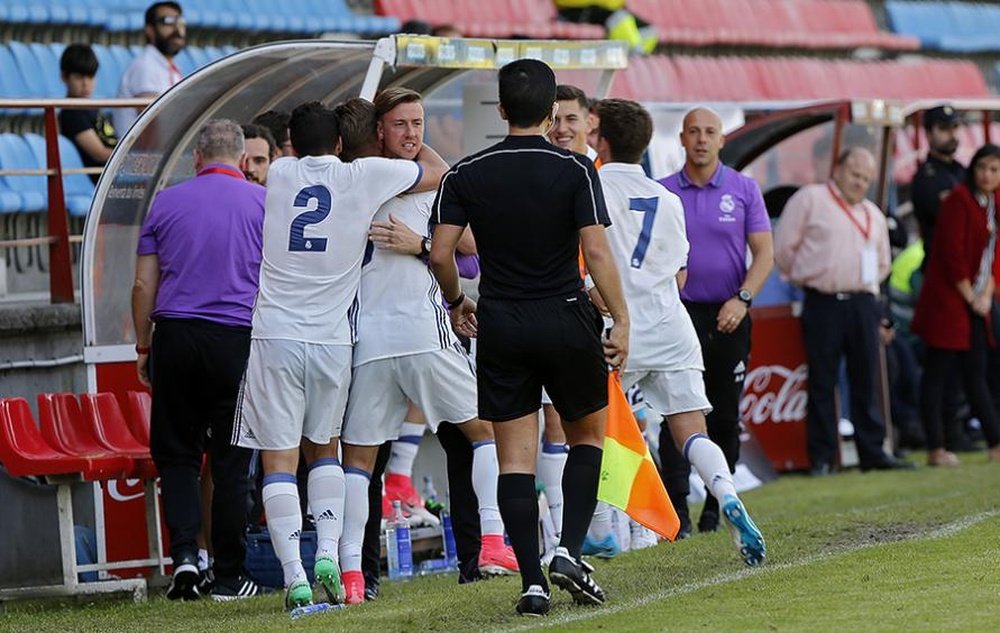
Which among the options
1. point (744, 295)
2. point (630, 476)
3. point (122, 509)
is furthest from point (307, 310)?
point (744, 295)

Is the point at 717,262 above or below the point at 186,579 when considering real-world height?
above

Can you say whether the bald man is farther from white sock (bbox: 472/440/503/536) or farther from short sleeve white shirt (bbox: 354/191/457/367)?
short sleeve white shirt (bbox: 354/191/457/367)

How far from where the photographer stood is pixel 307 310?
839cm

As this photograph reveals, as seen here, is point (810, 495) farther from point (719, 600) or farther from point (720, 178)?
point (719, 600)

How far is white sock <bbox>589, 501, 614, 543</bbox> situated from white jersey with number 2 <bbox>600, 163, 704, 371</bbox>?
70 centimetres

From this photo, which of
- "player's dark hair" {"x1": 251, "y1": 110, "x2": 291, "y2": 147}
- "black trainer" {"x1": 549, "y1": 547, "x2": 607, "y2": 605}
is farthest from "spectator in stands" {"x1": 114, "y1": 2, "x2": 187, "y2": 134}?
"black trainer" {"x1": 549, "y1": 547, "x2": 607, "y2": 605}

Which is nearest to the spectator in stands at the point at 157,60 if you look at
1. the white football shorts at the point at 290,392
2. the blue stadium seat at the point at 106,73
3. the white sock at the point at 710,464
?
the blue stadium seat at the point at 106,73

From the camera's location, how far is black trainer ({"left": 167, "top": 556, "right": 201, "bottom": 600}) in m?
9.41

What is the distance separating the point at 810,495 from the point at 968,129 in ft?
48.8

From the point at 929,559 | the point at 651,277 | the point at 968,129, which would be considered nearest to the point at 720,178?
the point at 651,277

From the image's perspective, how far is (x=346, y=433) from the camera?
339 inches

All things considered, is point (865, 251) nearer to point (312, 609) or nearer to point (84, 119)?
point (84, 119)

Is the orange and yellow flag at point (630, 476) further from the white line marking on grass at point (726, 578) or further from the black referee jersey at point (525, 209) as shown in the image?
the black referee jersey at point (525, 209)

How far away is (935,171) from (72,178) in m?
6.49
